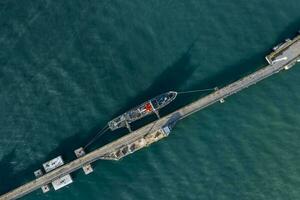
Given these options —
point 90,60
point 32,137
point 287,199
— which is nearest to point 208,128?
point 287,199

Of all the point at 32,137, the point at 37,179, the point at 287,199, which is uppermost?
the point at 32,137

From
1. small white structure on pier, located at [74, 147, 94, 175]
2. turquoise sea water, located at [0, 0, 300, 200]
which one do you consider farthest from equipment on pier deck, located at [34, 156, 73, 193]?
small white structure on pier, located at [74, 147, 94, 175]

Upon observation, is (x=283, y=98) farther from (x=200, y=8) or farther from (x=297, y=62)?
(x=200, y=8)

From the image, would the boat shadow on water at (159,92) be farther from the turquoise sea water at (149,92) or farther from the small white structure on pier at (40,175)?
the small white structure on pier at (40,175)

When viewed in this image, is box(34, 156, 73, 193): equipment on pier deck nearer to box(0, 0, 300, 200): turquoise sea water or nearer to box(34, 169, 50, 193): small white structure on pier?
box(34, 169, 50, 193): small white structure on pier

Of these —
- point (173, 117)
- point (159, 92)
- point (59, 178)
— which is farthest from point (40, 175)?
point (159, 92)

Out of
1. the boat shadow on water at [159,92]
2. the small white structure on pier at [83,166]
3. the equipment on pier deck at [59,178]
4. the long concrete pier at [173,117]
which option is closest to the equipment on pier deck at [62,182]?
the equipment on pier deck at [59,178]

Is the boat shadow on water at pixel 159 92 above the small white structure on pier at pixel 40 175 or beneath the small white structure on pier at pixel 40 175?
above
